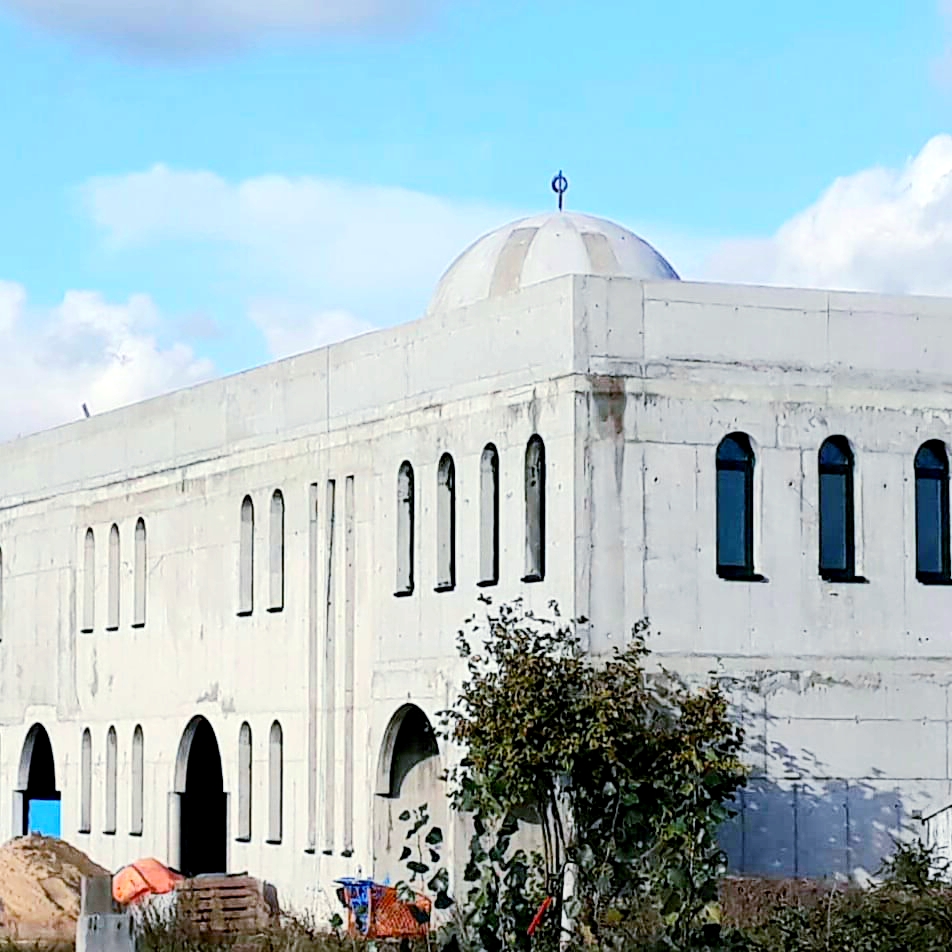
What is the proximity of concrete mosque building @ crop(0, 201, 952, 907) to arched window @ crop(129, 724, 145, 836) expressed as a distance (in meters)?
2.73

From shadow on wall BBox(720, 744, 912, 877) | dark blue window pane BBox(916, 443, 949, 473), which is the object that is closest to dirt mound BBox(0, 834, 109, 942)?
shadow on wall BBox(720, 744, 912, 877)

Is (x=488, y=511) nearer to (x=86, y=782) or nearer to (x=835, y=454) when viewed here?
(x=835, y=454)

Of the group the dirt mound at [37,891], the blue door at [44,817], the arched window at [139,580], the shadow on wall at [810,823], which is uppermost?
the arched window at [139,580]

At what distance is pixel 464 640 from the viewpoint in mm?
28531

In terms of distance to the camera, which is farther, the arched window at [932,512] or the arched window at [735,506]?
the arched window at [932,512]

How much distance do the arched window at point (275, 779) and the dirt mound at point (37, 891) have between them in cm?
302

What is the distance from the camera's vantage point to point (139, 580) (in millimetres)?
39562

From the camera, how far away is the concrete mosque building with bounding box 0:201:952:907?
28.1m

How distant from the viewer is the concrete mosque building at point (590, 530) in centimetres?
2811

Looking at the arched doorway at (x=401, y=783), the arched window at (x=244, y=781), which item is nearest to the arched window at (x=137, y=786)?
the arched window at (x=244, y=781)

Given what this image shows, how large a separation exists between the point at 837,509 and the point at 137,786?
1469 centimetres

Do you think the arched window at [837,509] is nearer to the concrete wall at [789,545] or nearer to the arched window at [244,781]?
the concrete wall at [789,545]

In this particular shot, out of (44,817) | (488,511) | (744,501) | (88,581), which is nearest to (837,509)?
(744,501)

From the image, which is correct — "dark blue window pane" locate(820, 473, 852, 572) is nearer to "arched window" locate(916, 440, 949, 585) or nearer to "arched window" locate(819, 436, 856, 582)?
"arched window" locate(819, 436, 856, 582)
